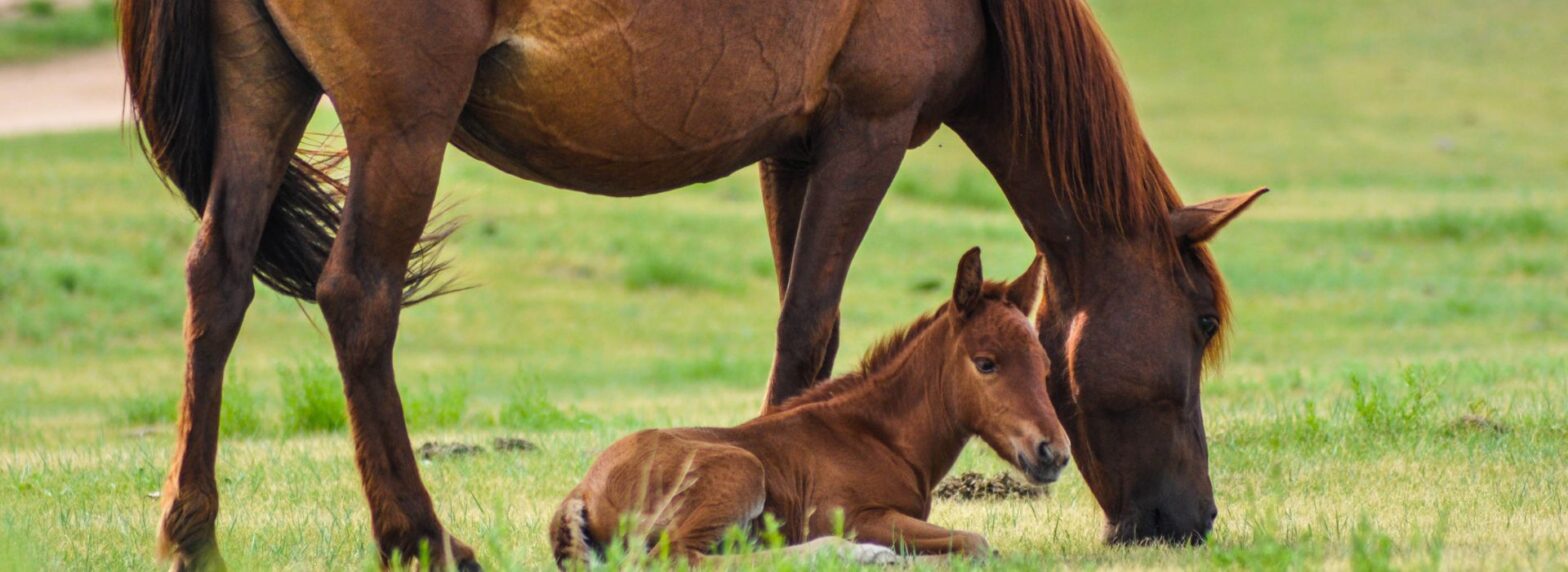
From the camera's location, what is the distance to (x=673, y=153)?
5.02m

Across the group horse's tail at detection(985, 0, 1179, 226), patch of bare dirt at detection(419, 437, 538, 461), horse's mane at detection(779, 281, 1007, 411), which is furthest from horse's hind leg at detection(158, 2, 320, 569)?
patch of bare dirt at detection(419, 437, 538, 461)

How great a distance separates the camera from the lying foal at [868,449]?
466 cm

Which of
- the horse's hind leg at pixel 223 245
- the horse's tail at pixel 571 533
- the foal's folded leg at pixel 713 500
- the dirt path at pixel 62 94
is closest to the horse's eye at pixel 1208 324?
the foal's folded leg at pixel 713 500

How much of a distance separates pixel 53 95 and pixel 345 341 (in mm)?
29544

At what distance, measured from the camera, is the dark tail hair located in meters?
4.59

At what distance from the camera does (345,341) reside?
4449 millimetres

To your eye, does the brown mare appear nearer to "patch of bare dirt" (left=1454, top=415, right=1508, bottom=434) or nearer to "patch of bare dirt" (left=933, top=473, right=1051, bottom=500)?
"patch of bare dirt" (left=933, top=473, right=1051, bottom=500)

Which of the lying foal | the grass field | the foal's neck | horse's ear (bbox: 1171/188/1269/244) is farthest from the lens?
the grass field

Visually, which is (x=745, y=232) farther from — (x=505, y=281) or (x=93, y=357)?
(x=93, y=357)

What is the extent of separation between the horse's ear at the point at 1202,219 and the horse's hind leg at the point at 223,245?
2.74 m

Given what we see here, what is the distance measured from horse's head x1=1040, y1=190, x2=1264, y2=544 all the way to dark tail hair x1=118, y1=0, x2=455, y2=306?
2058 mm

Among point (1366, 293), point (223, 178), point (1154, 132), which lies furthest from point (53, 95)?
point (223, 178)

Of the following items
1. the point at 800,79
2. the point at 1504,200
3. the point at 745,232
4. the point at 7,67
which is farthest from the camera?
the point at 7,67

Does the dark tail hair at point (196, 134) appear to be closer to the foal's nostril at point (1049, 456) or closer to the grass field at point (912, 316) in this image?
the grass field at point (912, 316)
